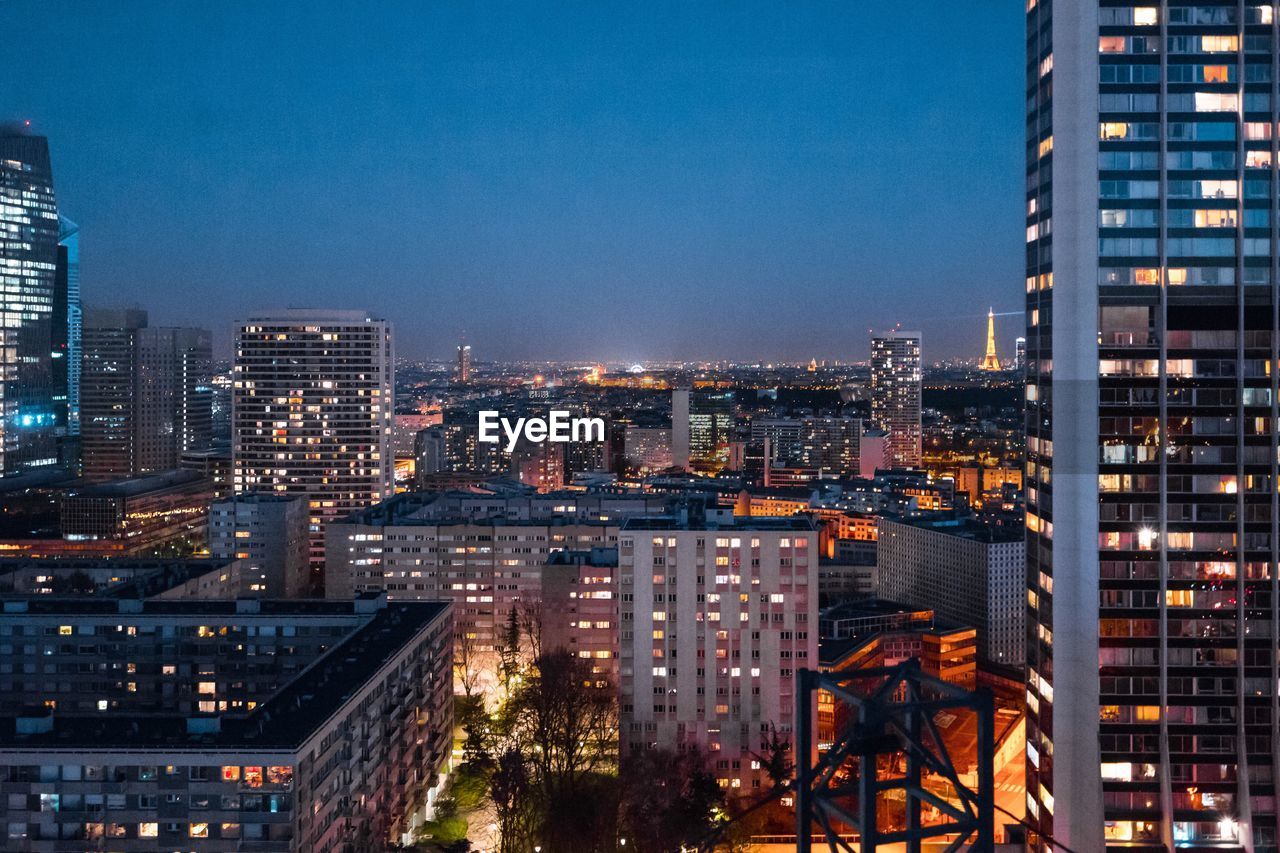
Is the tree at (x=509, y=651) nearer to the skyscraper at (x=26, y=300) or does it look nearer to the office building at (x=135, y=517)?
the office building at (x=135, y=517)

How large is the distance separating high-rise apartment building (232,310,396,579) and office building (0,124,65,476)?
20.6 meters

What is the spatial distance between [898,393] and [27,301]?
60.5 m

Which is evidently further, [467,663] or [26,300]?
[26,300]

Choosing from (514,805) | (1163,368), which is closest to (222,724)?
(514,805)

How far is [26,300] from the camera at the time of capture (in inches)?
2377

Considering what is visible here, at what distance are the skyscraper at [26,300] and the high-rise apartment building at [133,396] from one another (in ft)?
7.42

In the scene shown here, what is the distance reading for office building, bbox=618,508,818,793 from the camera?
62.5 ft

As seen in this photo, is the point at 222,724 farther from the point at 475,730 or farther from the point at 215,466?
the point at 215,466

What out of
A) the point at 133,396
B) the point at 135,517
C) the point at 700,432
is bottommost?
the point at 135,517

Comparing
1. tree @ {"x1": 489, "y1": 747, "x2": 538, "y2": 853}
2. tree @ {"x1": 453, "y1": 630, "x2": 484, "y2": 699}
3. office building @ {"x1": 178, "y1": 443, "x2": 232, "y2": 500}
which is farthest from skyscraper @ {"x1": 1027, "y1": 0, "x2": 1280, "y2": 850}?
office building @ {"x1": 178, "y1": 443, "x2": 232, "y2": 500}

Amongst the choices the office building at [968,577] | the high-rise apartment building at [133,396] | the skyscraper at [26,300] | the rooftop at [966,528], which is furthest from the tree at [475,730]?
the skyscraper at [26,300]

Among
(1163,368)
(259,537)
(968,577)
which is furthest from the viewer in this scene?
(968,577)

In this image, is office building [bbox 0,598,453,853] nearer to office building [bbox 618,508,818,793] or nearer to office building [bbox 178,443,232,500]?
office building [bbox 618,508,818,793]

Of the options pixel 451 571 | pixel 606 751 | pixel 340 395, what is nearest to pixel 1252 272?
pixel 606 751
